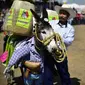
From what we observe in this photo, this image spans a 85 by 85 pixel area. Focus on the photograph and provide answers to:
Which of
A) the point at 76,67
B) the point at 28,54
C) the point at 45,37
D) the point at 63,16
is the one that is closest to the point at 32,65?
the point at 28,54

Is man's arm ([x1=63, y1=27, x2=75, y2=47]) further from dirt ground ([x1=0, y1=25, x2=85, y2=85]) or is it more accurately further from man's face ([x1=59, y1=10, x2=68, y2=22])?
dirt ground ([x1=0, y1=25, x2=85, y2=85])

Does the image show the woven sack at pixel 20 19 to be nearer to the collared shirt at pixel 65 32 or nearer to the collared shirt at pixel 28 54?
the collared shirt at pixel 28 54

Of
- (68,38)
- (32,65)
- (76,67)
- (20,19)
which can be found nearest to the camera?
(32,65)

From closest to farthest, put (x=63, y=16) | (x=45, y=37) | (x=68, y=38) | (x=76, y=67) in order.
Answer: (x=45, y=37)
(x=68, y=38)
(x=63, y=16)
(x=76, y=67)

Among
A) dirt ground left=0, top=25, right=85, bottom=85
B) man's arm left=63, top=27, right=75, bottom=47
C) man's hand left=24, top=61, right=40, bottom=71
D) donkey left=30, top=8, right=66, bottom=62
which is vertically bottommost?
dirt ground left=0, top=25, right=85, bottom=85

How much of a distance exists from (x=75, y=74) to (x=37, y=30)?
373 cm

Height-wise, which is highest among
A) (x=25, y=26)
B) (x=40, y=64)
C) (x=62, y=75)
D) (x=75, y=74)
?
(x=25, y=26)

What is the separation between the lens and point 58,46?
4.79 meters

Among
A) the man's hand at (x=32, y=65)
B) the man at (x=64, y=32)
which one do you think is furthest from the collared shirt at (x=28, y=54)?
the man at (x=64, y=32)

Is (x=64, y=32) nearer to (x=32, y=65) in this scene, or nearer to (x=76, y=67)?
(x=32, y=65)

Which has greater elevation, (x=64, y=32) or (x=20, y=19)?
(x=20, y=19)

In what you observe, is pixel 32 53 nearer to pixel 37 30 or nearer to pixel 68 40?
pixel 37 30

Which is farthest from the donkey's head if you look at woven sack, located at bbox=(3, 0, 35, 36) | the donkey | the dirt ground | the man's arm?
the dirt ground

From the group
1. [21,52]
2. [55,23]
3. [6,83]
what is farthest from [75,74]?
[21,52]
